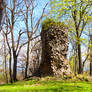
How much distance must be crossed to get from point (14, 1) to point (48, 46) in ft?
24.9

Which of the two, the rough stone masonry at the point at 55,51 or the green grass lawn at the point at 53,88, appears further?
the rough stone masonry at the point at 55,51

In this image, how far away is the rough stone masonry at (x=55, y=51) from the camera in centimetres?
1005

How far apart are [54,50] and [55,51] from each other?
12 centimetres

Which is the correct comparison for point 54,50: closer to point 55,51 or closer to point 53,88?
point 55,51

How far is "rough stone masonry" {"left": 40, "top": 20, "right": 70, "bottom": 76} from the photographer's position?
33.0 ft

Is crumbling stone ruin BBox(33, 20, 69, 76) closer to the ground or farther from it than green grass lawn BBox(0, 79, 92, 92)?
farther from it

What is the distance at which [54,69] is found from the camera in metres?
9.95

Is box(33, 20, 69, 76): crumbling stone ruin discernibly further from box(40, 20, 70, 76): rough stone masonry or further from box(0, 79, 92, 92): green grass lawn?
box(0, 79, 92, 92): green grass lawn

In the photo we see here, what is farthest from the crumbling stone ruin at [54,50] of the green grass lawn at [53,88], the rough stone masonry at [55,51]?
the green grass lawn at [53,88]

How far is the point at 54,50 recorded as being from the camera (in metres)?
10.2

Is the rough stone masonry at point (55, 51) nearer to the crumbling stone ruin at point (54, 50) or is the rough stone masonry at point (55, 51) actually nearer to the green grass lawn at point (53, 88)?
the crumbling stone ruin at point (54, 50)

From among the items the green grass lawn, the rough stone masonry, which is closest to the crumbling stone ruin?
the rough stone masonry

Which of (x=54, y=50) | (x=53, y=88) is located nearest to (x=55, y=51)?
(x=54, y=50)

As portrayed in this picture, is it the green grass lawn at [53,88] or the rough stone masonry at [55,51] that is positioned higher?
the rough stone masonry at [55,51]
